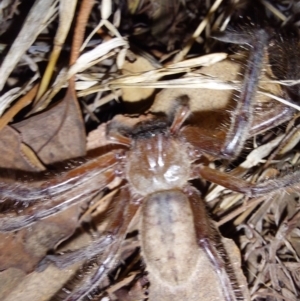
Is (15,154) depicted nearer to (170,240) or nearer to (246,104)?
(170,240)

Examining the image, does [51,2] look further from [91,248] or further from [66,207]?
[91,248]

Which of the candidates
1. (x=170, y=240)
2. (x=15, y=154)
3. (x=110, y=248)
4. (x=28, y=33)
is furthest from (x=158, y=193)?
(x=28, y=33)

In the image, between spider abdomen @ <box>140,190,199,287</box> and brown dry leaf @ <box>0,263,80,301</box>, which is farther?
brown dry leaf @ <box>0,263,80,301</box>

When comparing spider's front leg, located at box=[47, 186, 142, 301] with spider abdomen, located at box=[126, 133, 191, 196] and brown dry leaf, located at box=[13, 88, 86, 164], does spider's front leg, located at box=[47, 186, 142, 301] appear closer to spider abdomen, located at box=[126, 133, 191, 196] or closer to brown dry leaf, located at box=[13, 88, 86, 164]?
spider abdomen, located at box=[126, 133, 191, 196]

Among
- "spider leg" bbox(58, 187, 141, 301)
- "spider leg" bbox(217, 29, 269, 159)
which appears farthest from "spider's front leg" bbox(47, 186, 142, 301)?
"spider leg" bbox(217, 29, 269, 159)

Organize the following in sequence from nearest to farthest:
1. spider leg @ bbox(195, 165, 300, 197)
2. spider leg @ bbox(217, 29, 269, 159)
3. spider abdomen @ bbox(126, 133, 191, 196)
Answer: spider leg @ bbox(217, 29, 269, 159) → spider leg @ bbox(195, 165, 300, 197) → spider abdomen @ bbox(126, 133, 191, 196)

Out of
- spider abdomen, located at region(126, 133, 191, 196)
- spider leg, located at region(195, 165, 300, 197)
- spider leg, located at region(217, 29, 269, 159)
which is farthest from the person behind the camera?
spider abdomen, located at region(126, 133, 191, 196)

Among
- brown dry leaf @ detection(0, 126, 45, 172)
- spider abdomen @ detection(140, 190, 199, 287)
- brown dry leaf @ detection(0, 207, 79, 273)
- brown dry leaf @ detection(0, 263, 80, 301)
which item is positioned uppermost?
brown dry leaf @ detection(0, 126, 45, 172)
